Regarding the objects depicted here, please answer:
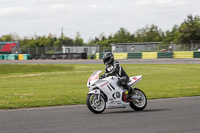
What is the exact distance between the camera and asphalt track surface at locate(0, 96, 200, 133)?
23.8ft

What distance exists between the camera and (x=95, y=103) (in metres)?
9.77

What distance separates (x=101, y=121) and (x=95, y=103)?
1.45 m

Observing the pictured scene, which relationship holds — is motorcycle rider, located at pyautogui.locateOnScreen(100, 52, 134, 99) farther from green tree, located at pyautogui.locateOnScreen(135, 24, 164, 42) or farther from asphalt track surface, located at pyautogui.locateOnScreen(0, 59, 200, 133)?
green tree, located at pyautogui.locateOnScreen(135, 24, 164, 42)

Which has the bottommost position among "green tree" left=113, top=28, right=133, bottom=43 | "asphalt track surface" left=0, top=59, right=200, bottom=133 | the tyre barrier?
"asphalt track surface" left=0, top=59, right=200, bottom=133

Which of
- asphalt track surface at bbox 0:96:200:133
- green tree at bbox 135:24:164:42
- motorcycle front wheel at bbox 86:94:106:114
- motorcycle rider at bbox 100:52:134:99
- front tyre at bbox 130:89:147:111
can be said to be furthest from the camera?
green tree at bbox 135:24:164:42

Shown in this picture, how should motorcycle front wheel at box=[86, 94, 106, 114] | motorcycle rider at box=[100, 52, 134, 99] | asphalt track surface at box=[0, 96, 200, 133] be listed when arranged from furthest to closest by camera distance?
1. motorcycle rider at box=[100, 52, 134, 99]
2. motorcycle front wheel at box=[86, 94, 106, 114]
3. asphalt track surface at box=[0, 96, 200, 133]

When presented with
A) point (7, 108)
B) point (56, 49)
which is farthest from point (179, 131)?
point (56, 49)

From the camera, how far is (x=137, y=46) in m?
85.7

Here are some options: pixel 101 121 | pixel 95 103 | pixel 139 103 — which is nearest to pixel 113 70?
pixel 95 103

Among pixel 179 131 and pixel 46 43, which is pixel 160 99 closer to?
pixel 179 131

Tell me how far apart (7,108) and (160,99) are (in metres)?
5.54

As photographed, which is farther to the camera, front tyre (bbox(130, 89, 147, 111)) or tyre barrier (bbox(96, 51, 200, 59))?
tyre barrier (bbox(96, 51, 200, 59))

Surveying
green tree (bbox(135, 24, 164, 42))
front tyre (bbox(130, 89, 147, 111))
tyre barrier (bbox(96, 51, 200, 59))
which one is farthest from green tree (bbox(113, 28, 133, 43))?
front tyre (bbox(130, 89, 147, 111))

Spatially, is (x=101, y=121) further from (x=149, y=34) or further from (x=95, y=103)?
(x=149, y=34)
